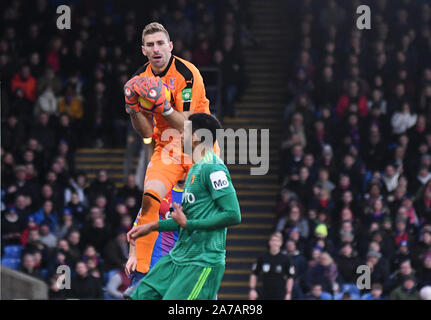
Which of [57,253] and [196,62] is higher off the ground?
[196,62]

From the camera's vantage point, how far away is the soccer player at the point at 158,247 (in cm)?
958

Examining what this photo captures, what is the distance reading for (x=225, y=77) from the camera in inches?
764

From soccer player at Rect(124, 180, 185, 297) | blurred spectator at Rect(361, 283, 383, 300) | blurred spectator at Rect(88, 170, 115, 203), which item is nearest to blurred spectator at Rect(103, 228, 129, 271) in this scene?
blurred spectator at Rect(88, 170, 115, 203)

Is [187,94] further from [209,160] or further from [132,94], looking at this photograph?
[209,160]

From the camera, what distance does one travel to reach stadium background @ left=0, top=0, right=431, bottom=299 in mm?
16031

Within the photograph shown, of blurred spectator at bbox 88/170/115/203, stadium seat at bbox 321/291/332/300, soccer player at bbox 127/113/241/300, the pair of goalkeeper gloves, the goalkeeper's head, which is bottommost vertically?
stadium seat at bbox 321/291/332/300

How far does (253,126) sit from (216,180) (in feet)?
39.3

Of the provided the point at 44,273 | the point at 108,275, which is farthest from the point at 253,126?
the point at 44,273

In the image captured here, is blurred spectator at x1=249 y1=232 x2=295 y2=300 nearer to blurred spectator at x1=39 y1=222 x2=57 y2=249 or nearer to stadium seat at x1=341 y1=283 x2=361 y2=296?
stadium seat at x1=341 y1=283 x2=361 y2=296

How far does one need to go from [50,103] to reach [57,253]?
4373mm

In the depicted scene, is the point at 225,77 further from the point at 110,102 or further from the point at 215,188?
the point at 215,188

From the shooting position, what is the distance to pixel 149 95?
905cm

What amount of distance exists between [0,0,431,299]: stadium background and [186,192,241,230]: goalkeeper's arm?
746cm
